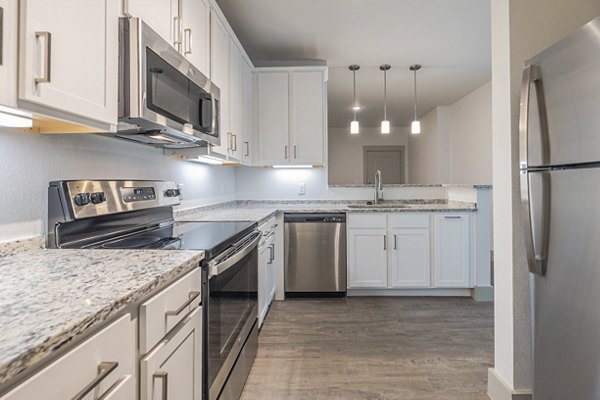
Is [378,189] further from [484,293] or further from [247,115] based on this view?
[247,115]

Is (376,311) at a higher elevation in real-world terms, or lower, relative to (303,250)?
lower

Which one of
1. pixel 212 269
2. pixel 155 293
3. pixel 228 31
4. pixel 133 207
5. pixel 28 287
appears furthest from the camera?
pixel 228 31

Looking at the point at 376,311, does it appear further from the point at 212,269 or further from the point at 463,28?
the point at 463,28

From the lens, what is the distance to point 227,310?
4.84 ft

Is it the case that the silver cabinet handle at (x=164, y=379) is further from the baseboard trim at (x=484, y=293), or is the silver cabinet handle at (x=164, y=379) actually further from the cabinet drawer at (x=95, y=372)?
the baseboard trim at (x=484, y=293)

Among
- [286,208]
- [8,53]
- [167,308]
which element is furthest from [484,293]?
[8,53]

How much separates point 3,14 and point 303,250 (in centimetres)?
272

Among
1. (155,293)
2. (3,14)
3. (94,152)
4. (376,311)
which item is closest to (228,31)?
(94,152)

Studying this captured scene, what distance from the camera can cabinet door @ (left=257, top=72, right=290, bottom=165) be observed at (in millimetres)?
3432

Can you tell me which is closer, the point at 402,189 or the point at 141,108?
the point at 141,108

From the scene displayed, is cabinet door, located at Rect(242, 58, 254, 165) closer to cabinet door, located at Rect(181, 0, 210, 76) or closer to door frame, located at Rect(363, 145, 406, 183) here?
cabinet door, located at Rect(181, 0, 210, 76)

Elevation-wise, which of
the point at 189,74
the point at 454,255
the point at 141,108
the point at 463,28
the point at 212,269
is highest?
the point at 463,28

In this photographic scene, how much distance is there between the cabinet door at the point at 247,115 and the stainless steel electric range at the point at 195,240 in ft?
3.79

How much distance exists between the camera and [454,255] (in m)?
3.23
